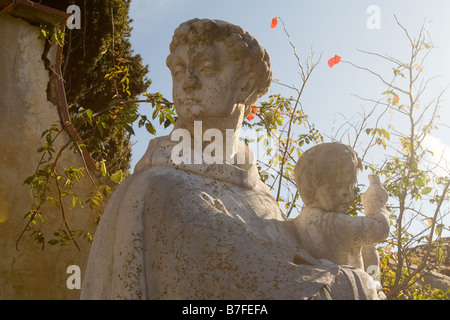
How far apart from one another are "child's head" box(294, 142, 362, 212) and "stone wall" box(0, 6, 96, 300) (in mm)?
2894

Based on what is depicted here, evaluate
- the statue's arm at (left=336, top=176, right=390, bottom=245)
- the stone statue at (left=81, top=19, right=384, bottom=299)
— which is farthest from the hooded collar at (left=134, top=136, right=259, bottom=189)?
Result: the statue's arm at (left=336, top=176, right=390, bottom=245)

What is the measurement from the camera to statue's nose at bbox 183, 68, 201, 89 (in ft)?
7.64

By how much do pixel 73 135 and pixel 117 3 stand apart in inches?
173

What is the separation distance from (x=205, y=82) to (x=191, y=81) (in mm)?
74

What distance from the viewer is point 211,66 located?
2.36 meters

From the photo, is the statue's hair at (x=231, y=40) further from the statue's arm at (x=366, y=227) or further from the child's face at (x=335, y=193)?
the statue's arm at (x=366, y=227)

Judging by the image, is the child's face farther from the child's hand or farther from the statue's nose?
the statue's nose

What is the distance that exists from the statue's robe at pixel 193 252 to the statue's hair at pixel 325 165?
33 cm

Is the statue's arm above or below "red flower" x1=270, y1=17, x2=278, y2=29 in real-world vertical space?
below

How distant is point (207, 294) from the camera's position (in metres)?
1.81

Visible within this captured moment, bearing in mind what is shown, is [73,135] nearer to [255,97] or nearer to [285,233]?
[255,97]

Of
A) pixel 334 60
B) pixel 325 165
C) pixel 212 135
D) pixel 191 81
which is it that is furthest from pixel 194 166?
pixel 334 60

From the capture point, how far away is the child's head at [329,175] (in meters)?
2.29
